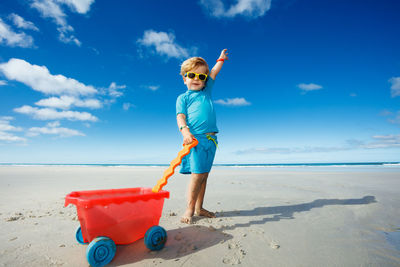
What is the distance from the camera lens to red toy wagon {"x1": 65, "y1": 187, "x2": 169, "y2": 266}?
144 cm

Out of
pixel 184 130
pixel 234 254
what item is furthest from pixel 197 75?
pixel 234 254

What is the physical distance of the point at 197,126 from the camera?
2627mm

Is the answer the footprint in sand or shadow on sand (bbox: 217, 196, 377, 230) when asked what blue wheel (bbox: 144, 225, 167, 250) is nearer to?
the footprint in sand

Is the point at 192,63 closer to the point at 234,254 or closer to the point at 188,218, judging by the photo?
the point at 188,218

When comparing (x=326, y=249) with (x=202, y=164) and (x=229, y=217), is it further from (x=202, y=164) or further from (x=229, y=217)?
(x=202, y=164)

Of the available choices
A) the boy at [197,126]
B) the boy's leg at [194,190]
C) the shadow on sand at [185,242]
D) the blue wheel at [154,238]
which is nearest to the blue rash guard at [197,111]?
the boy at [197,126]

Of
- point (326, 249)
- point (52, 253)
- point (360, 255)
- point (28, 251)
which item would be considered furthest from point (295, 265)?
point (28, 251)

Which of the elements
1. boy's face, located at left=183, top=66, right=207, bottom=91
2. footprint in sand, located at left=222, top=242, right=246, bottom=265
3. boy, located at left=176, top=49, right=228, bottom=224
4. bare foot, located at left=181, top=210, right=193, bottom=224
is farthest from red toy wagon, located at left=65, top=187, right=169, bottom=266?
boy's face, located at left=183, top=66, right=207, bottom=91

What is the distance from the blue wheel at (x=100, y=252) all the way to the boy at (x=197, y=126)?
42.4 inches

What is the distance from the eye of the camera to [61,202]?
3641 millimetres

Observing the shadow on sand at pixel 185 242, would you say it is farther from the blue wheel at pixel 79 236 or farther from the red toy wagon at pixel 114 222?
the blue wheel at pixel 79 236

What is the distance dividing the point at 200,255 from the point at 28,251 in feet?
4.71

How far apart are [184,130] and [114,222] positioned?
46.1 inches

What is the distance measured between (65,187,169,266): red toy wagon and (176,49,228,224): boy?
2.41 ft
